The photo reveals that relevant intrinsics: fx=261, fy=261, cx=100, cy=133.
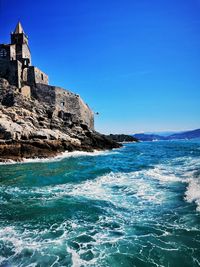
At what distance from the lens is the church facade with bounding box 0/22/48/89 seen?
137 feet

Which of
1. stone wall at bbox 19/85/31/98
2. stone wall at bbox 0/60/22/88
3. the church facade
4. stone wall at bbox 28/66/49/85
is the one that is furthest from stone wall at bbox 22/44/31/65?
stone wall at bbox 19/85/31/98

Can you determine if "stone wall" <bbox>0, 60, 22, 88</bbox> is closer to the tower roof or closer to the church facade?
the church facade

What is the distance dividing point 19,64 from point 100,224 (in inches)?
1521

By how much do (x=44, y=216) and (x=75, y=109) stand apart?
39768 millimetres

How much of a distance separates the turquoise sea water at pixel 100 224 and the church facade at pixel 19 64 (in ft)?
99.5

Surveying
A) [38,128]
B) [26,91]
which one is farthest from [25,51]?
[38,128]

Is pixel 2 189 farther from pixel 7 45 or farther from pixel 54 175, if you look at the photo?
pixel 7 45

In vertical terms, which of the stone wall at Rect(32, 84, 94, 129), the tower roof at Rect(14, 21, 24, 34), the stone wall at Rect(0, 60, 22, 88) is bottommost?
the stone wall at Rect(32, 84, 94, 129)

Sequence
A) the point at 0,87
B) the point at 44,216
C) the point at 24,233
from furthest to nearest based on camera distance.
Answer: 1. the point at 0,87
2. the point at 44,216
3. the point at 24,233

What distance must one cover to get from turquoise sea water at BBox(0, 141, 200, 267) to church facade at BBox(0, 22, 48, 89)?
99.5 feet

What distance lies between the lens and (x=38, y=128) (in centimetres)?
3478

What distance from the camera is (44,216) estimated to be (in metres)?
9.80

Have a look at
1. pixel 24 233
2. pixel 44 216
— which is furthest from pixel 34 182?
pixel 24 233

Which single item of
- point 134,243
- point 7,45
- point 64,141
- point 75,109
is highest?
point 7,45
